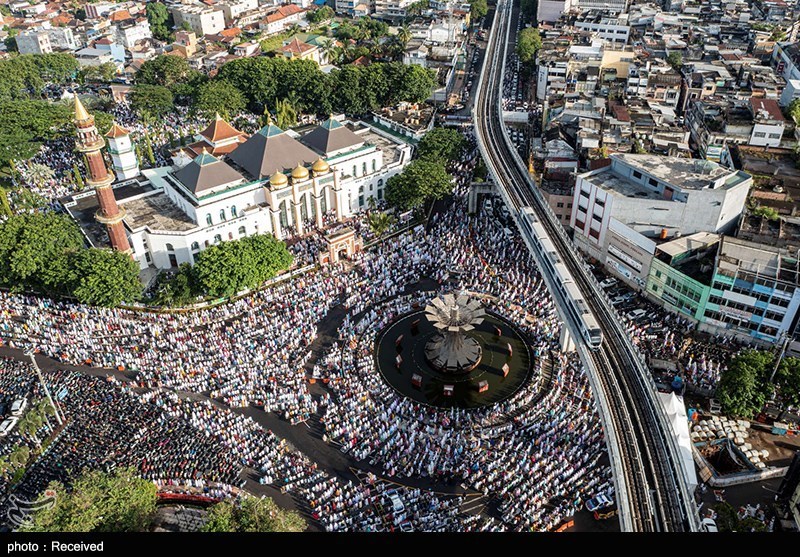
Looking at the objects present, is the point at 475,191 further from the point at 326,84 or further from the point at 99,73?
the point at 99,73

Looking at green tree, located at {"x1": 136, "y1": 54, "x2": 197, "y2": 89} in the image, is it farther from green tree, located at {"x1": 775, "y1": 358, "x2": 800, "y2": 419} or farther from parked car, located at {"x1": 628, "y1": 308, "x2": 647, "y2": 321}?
green tree, located at {"x1": 775, "y1": 358, "x2": 800, "y2": 419}

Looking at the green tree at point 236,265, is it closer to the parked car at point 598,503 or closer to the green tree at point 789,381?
the parked car at point 598,503

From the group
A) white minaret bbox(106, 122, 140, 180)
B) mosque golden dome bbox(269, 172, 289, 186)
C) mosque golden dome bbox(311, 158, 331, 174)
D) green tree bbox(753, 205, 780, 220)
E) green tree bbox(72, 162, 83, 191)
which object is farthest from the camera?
green tree bbox(72, 162, 83, 191)

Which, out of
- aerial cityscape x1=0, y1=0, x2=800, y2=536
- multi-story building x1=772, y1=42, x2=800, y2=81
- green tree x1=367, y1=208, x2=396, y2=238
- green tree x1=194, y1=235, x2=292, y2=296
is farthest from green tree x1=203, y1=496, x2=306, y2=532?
multi-story building x1=772, y1=42, x2=800, y2=81

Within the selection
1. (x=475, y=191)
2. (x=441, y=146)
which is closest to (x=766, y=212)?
(x=475, y=191)

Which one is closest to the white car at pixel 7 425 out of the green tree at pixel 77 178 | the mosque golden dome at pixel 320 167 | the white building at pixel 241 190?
the white building at pixel 241 190

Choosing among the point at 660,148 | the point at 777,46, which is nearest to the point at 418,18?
the point at 777,46

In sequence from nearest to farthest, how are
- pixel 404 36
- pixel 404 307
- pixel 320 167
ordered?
pixel 404 307, pixel 320 167, pixel 404 36
